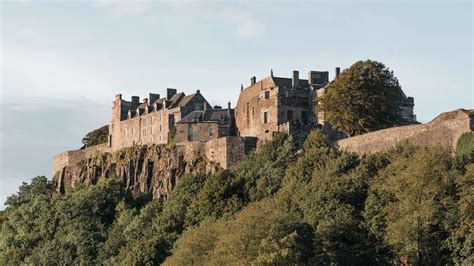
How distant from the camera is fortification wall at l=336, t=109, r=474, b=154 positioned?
63.9 m

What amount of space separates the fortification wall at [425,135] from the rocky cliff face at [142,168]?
1431 centimetres

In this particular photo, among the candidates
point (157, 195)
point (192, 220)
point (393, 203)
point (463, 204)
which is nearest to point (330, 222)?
point (393, 203)

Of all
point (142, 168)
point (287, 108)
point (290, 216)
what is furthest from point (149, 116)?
point (290, 216)

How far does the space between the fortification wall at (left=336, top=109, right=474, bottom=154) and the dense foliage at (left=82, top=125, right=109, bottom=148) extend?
44300 millimetres

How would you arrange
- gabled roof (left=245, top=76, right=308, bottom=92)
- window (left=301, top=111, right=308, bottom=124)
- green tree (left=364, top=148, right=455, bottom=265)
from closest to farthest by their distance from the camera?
green tree (left=364, top=148, right=455, bottom=265)
window (left=301, top=111, right=308, bottom=124)
gabled roof (left=245, top=76, right=308, bottom=92)

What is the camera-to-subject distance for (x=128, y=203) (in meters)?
86.4

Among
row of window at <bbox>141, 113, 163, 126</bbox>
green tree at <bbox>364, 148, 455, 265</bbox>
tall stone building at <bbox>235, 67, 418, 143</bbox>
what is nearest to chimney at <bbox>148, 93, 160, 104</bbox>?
row of window at <bbox>141, 113, 163, 126</bbox>

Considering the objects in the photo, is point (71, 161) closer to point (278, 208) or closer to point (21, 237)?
point (21, 237)

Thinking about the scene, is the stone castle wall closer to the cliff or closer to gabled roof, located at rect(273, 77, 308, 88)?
the cliff

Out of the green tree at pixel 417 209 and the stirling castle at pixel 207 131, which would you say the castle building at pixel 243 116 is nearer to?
the stirling castle at pixel 207 131

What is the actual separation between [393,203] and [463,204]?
5.22m

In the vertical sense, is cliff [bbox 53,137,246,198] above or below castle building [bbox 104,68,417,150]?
A: below

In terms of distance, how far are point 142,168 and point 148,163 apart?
0.80 meters

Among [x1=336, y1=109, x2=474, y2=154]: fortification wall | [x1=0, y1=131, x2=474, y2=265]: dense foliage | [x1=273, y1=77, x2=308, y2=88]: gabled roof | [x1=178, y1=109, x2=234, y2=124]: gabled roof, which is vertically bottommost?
[x1=0, y1=131, x2=474, y2=265]: dense foliage
